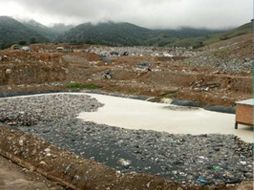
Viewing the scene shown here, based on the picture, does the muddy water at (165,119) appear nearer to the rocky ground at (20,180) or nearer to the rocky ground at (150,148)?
the rocky ground at (150,148)

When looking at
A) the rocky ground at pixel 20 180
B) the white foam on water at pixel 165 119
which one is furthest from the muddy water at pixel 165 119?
the rocky ground at pixel 20 180

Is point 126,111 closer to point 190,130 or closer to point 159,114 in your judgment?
point 159,114

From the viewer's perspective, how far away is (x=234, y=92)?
2873 centimetres

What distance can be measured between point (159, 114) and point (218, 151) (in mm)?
7944

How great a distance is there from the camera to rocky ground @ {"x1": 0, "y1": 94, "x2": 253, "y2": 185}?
12.2m

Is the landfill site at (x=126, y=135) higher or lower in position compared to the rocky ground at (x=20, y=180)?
higher

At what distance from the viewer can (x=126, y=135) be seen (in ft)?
54.7

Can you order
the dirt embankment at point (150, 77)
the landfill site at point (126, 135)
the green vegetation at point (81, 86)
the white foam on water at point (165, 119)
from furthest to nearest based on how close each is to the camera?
1. the green vegetation at point (81, 86)
2. the dirt embankment at point (150, 77)
3. the white foam on water at point (165, 119)
4. the landfill site at point (126, 135)

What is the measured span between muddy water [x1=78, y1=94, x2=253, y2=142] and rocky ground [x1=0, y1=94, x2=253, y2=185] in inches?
43.3

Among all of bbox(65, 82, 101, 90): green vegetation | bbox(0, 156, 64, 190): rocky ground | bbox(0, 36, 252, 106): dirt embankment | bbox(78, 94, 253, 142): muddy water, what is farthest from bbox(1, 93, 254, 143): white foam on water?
bbox(65, 82, 101, 90): green vegetation

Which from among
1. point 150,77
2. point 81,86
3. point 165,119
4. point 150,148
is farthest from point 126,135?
point 150,77

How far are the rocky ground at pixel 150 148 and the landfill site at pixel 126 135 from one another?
0.03m

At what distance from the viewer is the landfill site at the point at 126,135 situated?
1212cm

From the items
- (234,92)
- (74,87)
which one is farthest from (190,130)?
A: (74,87)
